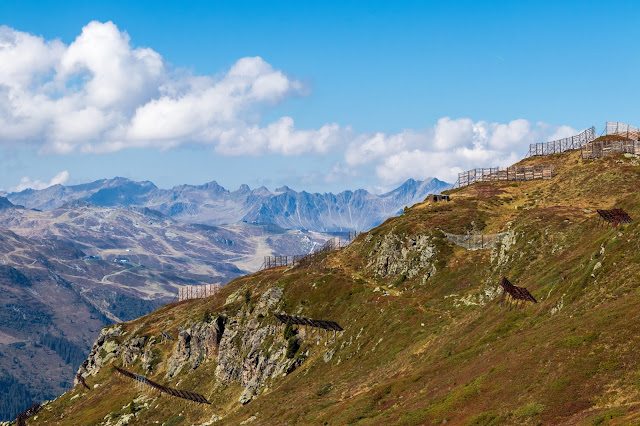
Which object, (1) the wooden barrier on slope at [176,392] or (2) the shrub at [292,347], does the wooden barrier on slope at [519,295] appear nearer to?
(2) the shrub at [292,347]

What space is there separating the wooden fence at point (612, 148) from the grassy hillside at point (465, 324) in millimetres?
6327

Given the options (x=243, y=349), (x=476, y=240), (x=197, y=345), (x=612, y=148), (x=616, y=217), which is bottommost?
(x=197, y=345)

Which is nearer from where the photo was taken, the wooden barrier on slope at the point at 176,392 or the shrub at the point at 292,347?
the shrub at the point at 292,347

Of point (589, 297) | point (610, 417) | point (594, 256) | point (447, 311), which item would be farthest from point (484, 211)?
point (610, 417)

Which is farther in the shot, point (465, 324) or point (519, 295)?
point (465, 324)

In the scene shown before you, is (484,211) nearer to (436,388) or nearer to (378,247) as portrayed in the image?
(378,247)

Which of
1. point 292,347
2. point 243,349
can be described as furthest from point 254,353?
point 292,347

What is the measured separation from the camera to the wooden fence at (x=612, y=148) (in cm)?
18862

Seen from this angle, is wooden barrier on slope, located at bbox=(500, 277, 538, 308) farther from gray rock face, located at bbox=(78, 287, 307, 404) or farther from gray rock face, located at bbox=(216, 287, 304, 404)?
gray rock face, located at bbox=(216, 287, 304, 404)

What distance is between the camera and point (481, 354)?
81.9 metres

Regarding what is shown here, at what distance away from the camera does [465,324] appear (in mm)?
101000

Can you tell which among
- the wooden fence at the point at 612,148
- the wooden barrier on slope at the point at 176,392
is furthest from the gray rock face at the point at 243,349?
the wooden fence at the point at 612,148

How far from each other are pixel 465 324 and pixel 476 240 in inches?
2084

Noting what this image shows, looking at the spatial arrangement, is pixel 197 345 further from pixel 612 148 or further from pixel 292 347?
pixel 612 148
